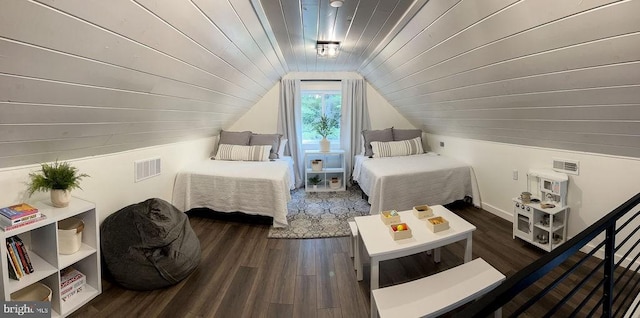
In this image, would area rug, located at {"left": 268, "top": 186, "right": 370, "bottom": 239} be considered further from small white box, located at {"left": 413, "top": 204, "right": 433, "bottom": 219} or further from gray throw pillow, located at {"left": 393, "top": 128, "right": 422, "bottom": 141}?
gray throw pillow, located at {"left": 393, "top": 128, "right": 422, "bottom": 141}

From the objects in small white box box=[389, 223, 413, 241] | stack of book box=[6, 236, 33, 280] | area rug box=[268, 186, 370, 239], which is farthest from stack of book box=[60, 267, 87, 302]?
small white box box=[389, 223, 413, 241]

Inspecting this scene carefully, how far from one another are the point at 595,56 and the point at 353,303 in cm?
189

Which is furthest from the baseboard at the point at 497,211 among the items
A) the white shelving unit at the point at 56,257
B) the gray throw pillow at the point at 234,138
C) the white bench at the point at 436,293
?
the white shelving unit at the point at 56,257

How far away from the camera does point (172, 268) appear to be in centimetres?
193

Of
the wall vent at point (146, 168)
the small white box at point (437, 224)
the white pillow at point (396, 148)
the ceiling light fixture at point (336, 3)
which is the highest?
the ceiling light fixture at point (336, 3)

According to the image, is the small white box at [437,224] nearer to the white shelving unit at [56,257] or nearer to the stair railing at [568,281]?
the stair railing at [568,281]

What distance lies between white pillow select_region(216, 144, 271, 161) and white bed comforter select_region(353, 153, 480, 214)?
1342mm

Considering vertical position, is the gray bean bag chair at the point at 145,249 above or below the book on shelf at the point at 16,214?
below

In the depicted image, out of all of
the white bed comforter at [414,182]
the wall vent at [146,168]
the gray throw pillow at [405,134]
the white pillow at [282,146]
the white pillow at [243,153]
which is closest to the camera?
the wall vent at [146,168]

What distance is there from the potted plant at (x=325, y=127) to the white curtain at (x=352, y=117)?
0.54 ft

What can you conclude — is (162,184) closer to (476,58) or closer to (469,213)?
(476,58)

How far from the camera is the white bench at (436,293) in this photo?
132cm

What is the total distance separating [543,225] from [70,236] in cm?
353

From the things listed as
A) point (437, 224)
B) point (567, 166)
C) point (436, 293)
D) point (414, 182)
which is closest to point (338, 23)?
point (437, 224)
